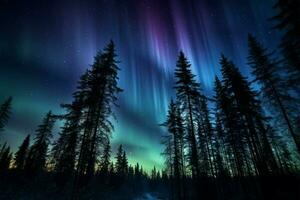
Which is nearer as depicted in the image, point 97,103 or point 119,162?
point 97,103

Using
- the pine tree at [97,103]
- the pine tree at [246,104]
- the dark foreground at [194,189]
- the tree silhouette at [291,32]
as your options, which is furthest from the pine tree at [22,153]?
the tree silhouette at [291,32]

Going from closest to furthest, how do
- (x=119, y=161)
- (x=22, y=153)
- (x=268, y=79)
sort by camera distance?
(x=268, y=79), (x=22, y=153), (x=119, y=161)

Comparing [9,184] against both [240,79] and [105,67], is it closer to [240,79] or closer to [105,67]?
[105,67]

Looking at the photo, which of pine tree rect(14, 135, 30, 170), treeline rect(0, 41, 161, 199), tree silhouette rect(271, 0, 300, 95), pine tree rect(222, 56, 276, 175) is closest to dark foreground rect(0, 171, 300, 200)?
treeline rect(0, 41, 161, 199)

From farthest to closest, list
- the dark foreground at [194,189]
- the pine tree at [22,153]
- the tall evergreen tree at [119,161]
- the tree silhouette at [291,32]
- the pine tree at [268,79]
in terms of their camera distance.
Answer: the tall evergreen tree at [119,161] → the pine tree at [22,153] → the pine tree at [268,79] → the tree silhouette at [291,32] → the dark foreground at [194,189]

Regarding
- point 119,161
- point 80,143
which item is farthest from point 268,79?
point 119,161

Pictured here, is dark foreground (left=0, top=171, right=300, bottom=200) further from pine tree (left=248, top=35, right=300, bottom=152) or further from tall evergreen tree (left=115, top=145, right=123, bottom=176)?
tall evergreen tree (left=115, top=145, right=123, bottom=176)

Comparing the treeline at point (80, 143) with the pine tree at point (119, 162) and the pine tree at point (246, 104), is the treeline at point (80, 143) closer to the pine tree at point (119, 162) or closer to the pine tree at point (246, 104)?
the pine tree at point (246, 104)

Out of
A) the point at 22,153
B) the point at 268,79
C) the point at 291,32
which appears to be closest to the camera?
the point at 291,32

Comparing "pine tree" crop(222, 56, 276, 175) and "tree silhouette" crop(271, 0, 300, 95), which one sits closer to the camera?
"tree silhouette" crop(271, 0, 300, 95)

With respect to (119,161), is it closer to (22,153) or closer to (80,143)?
(22,153)

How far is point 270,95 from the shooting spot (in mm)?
19047

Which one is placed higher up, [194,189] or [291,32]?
[291,32]

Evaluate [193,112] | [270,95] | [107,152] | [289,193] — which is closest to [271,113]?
[270,95]
